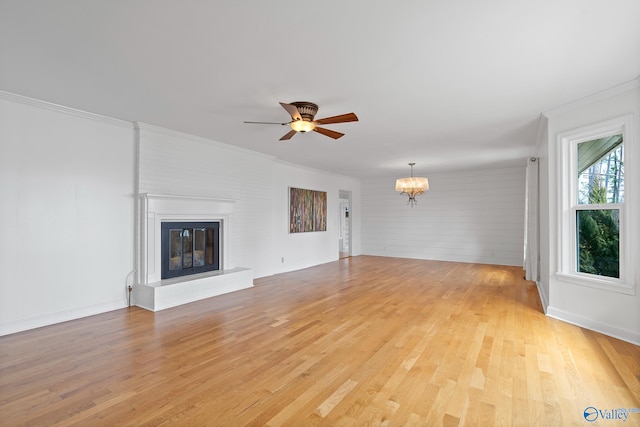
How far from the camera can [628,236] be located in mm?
3174

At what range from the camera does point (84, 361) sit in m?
2.76

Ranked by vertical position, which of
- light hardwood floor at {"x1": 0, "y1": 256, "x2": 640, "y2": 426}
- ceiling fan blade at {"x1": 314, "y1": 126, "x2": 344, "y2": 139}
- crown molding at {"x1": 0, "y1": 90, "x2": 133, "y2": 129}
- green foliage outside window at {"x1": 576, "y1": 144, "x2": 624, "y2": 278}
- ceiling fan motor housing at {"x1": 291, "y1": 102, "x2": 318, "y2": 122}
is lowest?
light hardwood floor at {"x1": 0, "y1": 256, "x2": 640, "y2": 426}

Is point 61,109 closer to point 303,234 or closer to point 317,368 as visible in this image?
point 317,368

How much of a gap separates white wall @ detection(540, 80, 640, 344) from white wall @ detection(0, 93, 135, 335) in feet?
19.0

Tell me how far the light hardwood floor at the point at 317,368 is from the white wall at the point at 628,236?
21 centimetres

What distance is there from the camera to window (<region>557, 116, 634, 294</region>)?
130 inches

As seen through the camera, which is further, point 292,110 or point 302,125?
point 302,125

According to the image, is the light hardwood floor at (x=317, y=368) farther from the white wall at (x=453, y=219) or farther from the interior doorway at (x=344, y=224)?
the interior doorway at (x=344, y=224)

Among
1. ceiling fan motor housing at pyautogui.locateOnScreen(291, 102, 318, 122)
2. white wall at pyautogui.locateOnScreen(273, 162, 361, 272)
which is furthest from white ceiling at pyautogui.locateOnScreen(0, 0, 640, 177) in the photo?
white wall at pyautogui.locateOnScreen(273, 162, 361, 272)

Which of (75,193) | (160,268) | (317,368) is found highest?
(75,193)

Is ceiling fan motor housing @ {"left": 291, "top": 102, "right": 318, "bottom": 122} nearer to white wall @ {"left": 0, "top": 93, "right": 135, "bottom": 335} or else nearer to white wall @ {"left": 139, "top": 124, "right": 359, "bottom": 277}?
white wall @ {"left": 139, "top": 124, "right": 359, "bottom": 277}

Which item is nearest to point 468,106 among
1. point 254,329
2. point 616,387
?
point 616,387

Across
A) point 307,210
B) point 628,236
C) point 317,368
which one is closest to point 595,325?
point 628,236

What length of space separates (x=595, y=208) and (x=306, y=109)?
3543 mm
